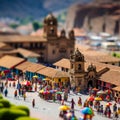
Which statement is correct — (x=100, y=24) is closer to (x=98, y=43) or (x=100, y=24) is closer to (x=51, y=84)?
(x=98, y=43)

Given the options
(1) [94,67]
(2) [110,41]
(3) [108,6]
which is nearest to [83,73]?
(1) [94,67]

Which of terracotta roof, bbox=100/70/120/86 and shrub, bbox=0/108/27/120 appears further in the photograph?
terracotta roof, bbox=100/70/120/86

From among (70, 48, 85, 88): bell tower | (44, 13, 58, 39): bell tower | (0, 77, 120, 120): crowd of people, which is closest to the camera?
(0, 77, 120, 120): crowd of people

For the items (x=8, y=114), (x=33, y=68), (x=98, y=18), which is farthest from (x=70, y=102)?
(x=98, y=18)

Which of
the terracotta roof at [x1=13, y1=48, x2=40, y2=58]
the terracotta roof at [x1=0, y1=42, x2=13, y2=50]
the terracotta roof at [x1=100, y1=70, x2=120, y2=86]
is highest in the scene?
the terracotta roof at [x1=0, y1=42, x2=13, y2=50]

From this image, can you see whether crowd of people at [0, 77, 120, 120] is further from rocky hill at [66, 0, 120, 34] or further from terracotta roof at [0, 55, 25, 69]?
rocky hill at [66, 0, 120, 34]

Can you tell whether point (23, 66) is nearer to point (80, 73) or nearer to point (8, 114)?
point (80, 73)

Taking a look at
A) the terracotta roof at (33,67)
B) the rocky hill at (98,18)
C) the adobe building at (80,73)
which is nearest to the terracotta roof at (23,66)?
the terracotta roof at (33,67)

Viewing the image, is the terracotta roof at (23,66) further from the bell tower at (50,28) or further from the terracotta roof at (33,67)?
the bell tower at (50,28)

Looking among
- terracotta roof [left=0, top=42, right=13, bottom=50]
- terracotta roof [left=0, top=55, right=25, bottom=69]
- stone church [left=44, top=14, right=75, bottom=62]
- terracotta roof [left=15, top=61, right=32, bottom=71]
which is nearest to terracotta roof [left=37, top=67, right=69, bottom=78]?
terracotta roof [left=15, top=61, right=32, bottom=71]
